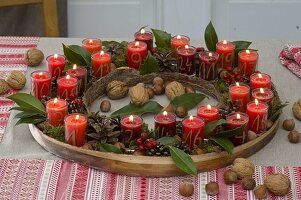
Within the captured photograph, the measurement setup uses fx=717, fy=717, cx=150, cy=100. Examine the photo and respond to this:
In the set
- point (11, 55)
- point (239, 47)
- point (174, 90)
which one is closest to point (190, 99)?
point (174, 90)

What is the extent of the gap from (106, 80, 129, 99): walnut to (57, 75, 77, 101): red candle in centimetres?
13

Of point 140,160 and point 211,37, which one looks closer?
point 140,160

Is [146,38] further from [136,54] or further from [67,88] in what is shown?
[67,88]

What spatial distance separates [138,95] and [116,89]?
0.32ft

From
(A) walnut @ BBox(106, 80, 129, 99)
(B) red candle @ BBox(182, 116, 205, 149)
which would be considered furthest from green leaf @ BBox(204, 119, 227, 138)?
(A) walnut @ BBox(106, 80, 129, 99)

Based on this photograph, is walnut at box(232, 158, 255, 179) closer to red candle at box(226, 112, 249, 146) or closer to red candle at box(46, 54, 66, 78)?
red candle at box(226, 112, 249, 146)

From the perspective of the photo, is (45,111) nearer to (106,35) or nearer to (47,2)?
(47,2)

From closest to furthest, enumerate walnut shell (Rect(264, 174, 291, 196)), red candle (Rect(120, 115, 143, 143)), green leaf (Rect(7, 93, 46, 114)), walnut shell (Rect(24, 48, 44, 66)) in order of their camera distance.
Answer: walnut shell (Rect(264, 174, 291, 196)) → red candle (Rect(120, 115, 143, 143)) → green leaf (Rect(7, 93, 46, 114)) → walnut shell (Rect(24, 48, 44, 66))

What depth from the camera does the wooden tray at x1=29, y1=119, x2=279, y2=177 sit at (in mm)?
1521

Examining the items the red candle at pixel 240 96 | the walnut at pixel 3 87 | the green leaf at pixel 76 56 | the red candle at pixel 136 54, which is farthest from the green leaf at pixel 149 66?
the walnut at pixel 3 87

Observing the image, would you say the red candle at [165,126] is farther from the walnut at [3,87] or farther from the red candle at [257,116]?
the walnut at [3,87]

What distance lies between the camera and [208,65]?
1854 mm

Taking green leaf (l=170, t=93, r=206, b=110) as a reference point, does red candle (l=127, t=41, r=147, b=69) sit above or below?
above

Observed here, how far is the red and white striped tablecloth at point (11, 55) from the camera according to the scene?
6.12 ft
